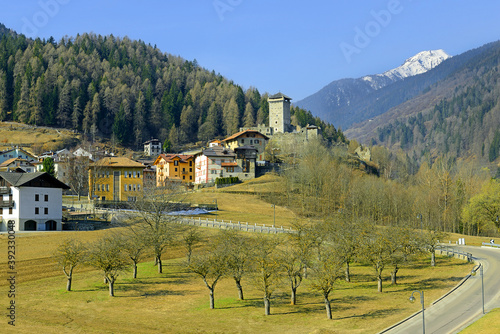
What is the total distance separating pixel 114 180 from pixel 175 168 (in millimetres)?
24297

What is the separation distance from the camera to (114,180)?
11531 cm

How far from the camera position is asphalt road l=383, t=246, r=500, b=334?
122ft

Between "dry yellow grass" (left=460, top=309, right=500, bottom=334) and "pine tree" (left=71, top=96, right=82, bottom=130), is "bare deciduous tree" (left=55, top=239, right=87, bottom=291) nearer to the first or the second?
"dry yellow grass" (left=460, top=309, right=500, bottom=334)

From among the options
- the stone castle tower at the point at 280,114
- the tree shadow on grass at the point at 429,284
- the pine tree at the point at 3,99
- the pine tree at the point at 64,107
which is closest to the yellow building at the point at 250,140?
the stone castle tower at the point at 280,114

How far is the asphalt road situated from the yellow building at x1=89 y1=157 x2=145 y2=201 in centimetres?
8001

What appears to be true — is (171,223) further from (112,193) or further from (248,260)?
(112,193)

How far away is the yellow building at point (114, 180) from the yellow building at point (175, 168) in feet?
53.2

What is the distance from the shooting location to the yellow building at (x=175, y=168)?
135375 mm

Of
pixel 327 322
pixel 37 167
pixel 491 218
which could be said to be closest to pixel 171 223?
pixel 327 322

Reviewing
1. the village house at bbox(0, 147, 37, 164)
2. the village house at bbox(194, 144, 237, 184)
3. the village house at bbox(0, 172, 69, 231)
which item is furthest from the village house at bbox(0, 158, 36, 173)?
the village house at bbox(0, 172, 69, 231)

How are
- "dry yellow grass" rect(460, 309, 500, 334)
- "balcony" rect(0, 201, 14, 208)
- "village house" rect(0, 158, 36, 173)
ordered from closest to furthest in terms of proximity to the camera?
"dry yellow grass" rect(460, 309, 500, 334), "balcony" rect(0, 201, 14, 208), "village house" rect(0, 158, 36, 173)

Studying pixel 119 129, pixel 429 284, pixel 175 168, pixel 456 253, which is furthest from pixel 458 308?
pixel 119 129

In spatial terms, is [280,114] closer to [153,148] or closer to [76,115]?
[153,148]

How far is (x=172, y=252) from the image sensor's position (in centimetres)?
6506
